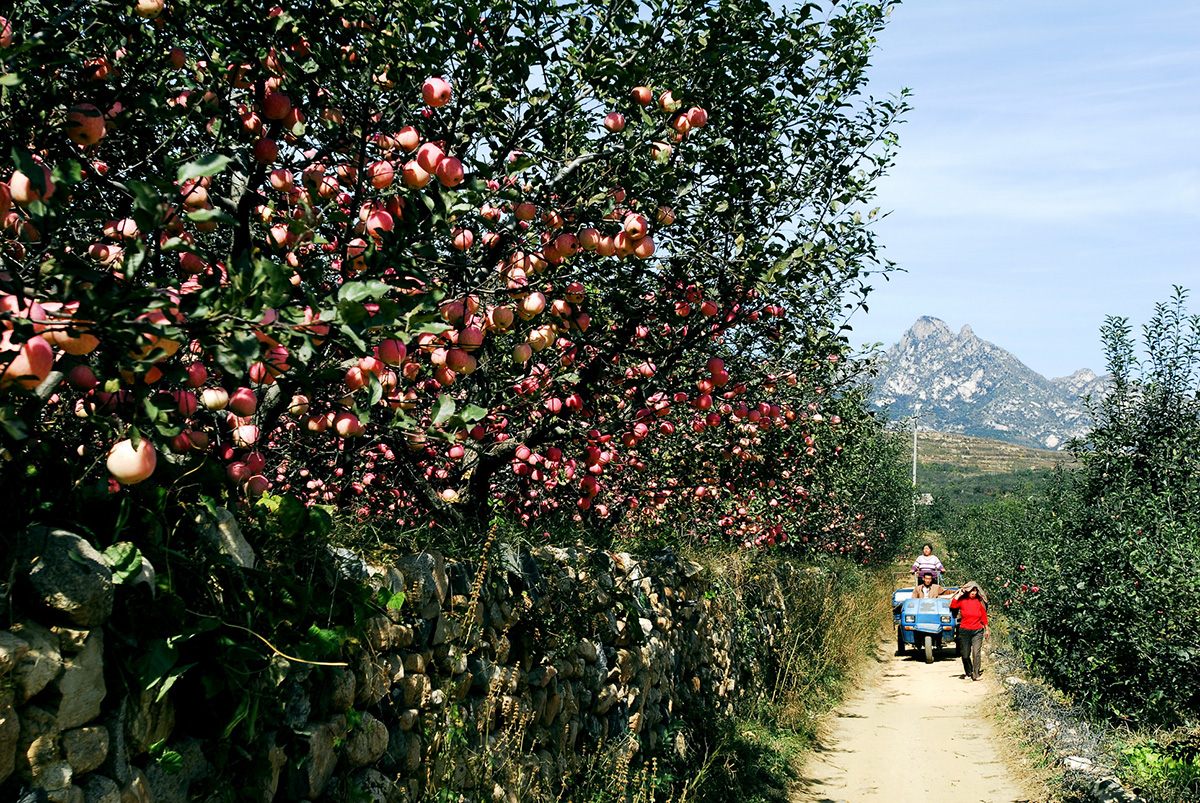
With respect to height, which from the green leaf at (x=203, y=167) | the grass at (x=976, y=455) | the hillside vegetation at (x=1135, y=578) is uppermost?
the green leaf at (x=203, y=167)

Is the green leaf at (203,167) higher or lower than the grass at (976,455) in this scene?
higher

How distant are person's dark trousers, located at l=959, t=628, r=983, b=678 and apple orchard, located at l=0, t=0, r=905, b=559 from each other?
23.3ft

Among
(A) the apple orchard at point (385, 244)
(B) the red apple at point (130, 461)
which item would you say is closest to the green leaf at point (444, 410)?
(A) the apple orchard at point (385, 244)

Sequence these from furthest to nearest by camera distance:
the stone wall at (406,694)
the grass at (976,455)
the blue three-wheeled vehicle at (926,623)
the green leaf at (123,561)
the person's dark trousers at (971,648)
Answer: the grass at (976,455) < the blue three-wheeled vehicle at (926,623) < the person's dark trousers at (971,648) < the green leaf at (123,561) < the stone wall at (406,694)

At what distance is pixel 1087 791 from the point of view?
633 cm

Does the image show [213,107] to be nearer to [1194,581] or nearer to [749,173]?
[749,173]

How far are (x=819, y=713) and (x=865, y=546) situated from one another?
50.4 ft

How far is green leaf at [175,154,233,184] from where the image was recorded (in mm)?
1648

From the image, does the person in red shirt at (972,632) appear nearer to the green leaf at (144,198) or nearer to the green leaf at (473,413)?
the green leaf at (473,413)

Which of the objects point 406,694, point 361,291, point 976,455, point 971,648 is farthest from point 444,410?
point 976,455

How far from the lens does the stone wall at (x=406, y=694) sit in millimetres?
2021

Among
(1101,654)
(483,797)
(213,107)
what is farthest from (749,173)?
(1101,654)

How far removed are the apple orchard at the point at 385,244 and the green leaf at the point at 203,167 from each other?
0.01 meters

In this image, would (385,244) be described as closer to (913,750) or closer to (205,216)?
(205,216)
